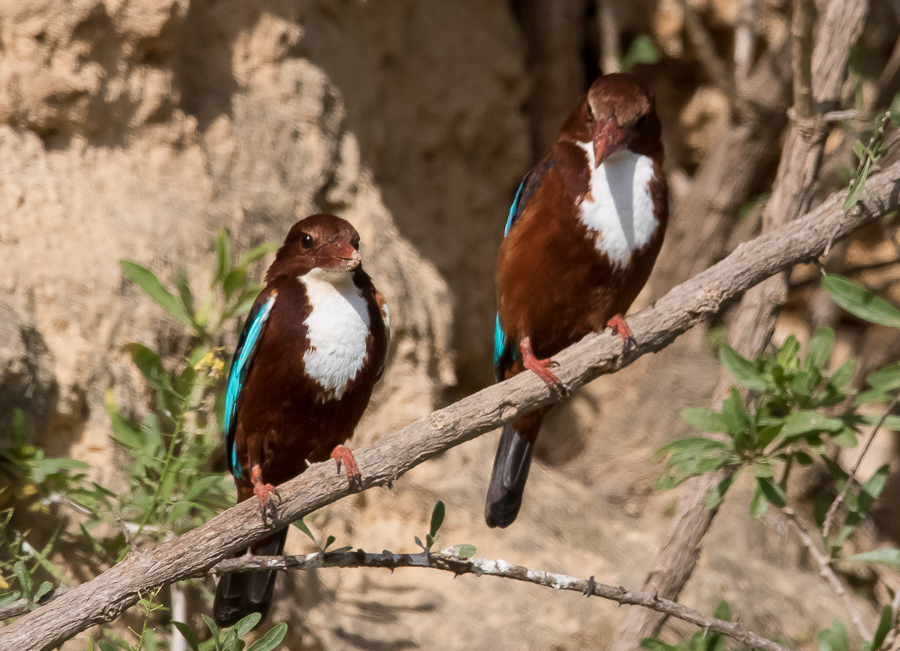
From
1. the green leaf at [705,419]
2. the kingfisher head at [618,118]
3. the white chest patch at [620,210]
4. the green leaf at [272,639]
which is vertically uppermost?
the kingfisher head at [618,118]

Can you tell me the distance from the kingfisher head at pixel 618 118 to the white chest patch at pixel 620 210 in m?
0.08

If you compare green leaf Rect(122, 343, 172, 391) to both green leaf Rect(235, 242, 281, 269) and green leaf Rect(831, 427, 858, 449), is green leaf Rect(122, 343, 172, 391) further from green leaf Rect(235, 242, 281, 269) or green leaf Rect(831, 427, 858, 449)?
green leaf Rect(831, 427, 858, 449)

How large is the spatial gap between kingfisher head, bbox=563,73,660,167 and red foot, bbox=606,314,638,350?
0.51 meters

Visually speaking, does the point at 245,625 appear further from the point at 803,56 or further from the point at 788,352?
the point at 803,56

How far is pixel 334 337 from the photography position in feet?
9.10

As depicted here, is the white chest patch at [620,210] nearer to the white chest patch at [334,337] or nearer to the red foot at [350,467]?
the white chest patch at [334,337]

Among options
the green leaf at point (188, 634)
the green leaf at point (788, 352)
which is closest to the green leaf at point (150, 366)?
the green leaf at point (188, 634)

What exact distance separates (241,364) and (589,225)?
4.10ft

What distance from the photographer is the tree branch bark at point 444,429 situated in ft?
7.66

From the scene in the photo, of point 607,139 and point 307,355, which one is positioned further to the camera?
point 607,139

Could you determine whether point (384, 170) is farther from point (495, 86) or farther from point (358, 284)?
point (358, 284)

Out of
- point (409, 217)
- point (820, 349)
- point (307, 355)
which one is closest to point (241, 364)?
point (307, 355)

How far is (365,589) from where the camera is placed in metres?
4.02

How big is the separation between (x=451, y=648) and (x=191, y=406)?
4.90ft
